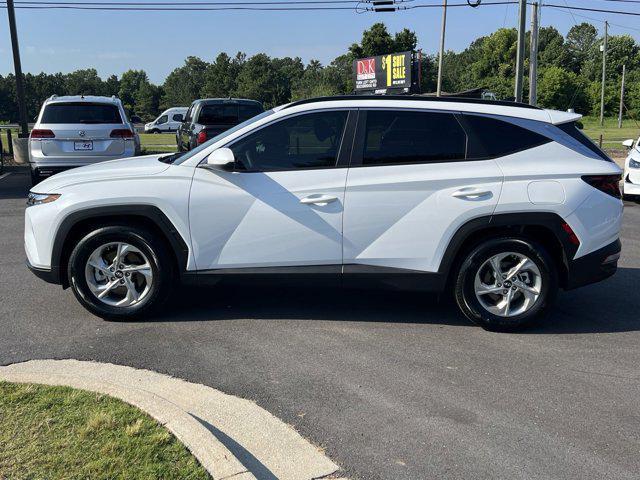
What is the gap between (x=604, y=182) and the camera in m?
5.27

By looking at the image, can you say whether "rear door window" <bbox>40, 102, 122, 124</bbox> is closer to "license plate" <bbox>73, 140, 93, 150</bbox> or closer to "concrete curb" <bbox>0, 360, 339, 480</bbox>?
"license plate" <bbox>73, 140, 93, 150</bbox>

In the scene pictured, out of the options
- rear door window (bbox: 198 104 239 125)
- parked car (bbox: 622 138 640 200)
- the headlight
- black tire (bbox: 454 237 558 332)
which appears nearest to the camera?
black tire (bbox: 454 237 558 332)

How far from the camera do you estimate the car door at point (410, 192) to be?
5.19m

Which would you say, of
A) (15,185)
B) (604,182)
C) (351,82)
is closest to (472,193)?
(604,182)

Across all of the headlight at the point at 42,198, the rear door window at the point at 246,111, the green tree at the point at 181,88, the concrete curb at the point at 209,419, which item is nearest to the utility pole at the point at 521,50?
the rear door window at the point at 246,111

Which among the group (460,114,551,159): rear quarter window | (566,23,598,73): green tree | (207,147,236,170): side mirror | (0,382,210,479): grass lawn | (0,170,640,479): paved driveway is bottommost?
(0,170,640,479): paved driveway

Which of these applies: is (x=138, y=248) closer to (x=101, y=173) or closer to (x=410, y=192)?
(x=101, y=173)

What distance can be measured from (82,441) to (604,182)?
423cm

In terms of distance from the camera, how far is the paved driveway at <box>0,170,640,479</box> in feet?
11.5

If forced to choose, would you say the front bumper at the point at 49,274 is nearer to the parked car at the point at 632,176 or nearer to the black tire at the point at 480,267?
the black tire at the point at 480,267

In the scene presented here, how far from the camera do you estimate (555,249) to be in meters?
5.41

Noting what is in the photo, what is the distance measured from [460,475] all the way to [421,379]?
1168 millimetres

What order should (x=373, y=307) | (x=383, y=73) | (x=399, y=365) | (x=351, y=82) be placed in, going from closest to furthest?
(x=399, y=365), (x=373, y=307), (x=383, y=73), (x=351, y=82)

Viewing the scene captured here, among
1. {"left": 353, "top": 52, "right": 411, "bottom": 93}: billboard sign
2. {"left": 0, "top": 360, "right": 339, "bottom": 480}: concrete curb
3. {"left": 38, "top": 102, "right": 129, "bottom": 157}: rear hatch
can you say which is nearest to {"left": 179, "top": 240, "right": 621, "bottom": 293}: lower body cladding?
{"left": 0, "top": 360, "right": 339, "bottom": 480}: concrete curb
